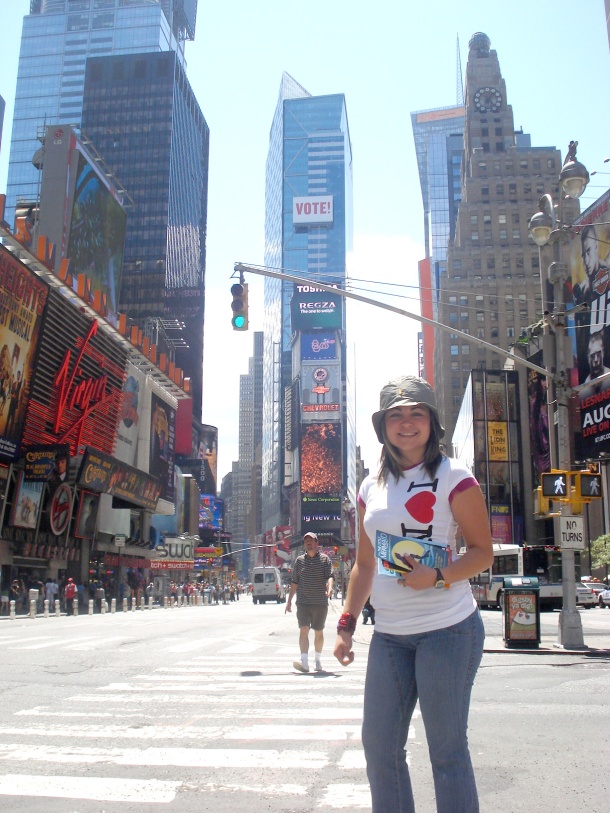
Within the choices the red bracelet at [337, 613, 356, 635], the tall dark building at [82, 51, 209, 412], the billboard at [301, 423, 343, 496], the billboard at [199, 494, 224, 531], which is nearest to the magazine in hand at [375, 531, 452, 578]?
the red bracelet at [337, 613, 356, 635]

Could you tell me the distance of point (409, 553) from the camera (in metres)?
3.44

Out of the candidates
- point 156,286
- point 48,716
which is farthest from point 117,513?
point 156,286

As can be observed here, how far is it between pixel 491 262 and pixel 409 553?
11608 centimetres

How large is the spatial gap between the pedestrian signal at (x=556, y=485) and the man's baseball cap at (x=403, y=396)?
40.3 feet

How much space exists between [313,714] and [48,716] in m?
2.49

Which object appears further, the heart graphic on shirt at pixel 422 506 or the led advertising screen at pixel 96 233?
the led advertising screen at pixel 96 233

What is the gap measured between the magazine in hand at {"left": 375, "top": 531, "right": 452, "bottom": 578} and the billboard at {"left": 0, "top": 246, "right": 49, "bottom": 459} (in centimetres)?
3857

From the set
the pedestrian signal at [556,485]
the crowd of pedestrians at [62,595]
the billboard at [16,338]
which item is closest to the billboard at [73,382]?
the billboard at [16,338]

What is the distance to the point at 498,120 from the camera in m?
129

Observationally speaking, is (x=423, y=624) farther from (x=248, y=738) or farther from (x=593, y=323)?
(x=593, y=323)

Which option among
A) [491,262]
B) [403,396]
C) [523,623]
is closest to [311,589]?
[523,623]

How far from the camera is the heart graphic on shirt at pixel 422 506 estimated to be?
11.7 ft

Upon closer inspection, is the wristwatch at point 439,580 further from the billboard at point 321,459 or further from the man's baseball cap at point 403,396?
the billboard at point 321,459

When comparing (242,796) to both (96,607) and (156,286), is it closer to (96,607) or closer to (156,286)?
(96,607)
